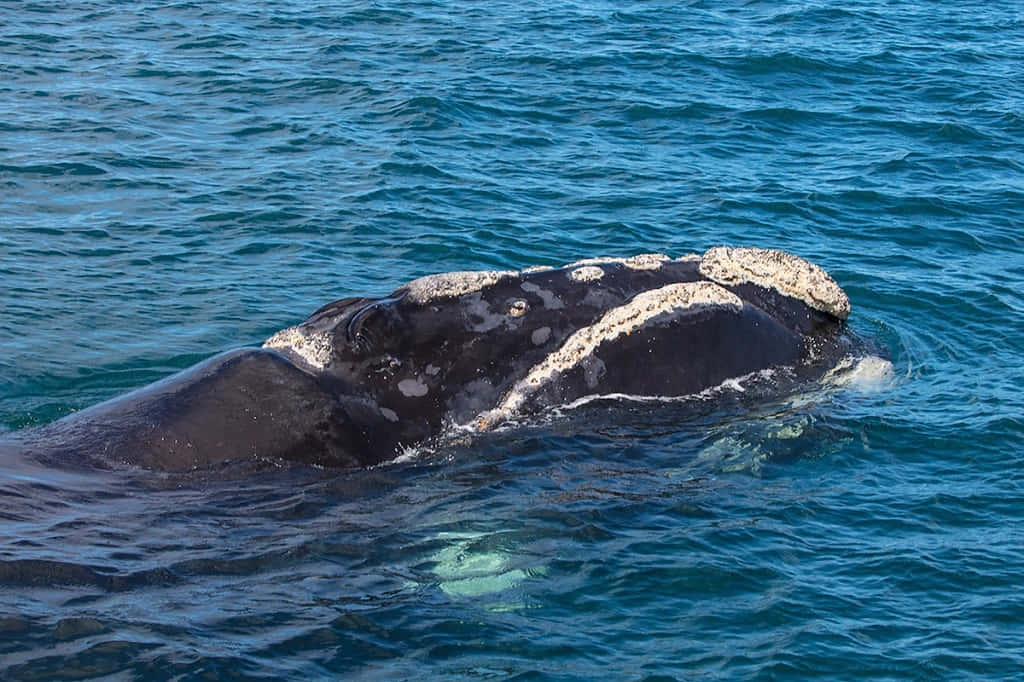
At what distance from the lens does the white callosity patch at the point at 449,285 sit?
1070 centimetres

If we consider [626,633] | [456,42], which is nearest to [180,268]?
[626,633]

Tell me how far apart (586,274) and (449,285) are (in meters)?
1.19

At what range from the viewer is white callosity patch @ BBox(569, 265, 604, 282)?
11.2 m

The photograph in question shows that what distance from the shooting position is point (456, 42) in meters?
29.1

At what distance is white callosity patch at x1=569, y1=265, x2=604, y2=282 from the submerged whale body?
0.01 m

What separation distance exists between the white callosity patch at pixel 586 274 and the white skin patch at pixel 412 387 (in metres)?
1.65

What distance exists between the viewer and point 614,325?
10.9m

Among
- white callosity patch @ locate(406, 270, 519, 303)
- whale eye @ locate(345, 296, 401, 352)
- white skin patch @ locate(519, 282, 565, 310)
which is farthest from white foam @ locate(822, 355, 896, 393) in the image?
whale eye @ locate(345, 296, 401, 352)

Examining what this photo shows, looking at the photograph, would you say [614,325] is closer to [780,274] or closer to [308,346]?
[780,274]

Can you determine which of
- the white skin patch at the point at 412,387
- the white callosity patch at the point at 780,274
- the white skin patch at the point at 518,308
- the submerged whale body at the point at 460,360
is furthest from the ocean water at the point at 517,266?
the white skin patch at the point at 518,308

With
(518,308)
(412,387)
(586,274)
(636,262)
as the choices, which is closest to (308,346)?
(412,387)

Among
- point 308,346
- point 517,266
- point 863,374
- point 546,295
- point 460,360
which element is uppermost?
point 546,295

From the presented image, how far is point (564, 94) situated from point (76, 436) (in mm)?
17129

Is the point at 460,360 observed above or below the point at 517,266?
above
